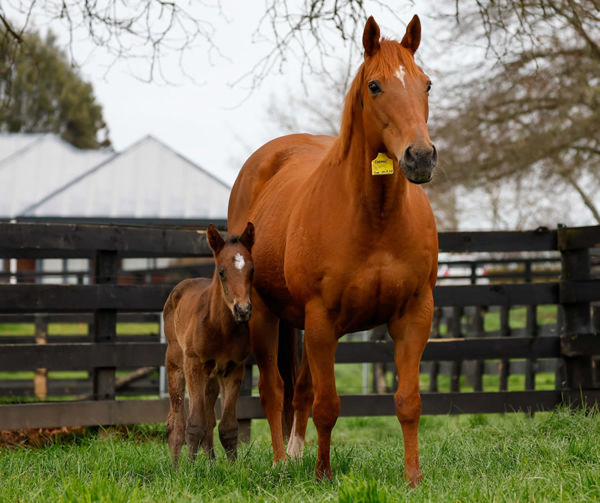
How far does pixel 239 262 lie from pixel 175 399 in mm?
1266

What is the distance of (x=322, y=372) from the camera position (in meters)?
4.02

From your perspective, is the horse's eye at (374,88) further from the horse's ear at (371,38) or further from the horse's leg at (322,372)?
the horse's leg at (322,372)

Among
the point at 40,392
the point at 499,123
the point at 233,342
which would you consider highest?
the point at 499,123

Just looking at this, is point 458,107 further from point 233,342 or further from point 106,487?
point 106,487

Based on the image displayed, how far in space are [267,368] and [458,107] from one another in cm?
1152

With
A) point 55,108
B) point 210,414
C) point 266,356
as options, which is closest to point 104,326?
point 210,414

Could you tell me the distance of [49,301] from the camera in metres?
6.40

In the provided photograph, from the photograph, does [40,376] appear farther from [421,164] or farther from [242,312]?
[421,164]

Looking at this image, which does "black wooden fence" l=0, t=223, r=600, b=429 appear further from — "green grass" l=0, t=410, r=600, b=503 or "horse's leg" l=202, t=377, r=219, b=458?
"horse's leg" l=202, t=377, r=219, b=458

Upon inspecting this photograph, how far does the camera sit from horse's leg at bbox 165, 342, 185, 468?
501 cm

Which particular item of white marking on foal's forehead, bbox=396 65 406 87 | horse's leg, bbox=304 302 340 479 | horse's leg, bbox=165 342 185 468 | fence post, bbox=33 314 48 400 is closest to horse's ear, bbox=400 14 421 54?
white marking on foal's forehead, bbox=396 65 406 87

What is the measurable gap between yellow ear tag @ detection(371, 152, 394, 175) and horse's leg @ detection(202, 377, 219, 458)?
2.05 meters

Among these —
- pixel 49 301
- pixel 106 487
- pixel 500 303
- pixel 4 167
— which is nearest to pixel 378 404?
pixel 500 303

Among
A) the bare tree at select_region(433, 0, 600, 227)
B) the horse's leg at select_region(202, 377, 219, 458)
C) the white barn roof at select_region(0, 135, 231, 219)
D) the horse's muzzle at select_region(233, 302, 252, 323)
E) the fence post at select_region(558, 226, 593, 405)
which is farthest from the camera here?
the white barn roof at select_region(0, 135, 231, 219)
